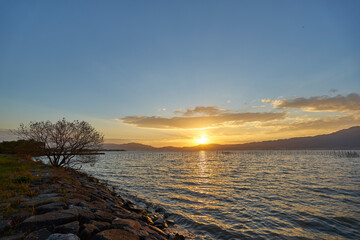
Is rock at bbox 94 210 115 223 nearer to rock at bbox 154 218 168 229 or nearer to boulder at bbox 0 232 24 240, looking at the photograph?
boulder at bbox 0 232 24 240

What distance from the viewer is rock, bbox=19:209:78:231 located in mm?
6113

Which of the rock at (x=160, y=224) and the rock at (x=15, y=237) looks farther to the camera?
the rock at (x=160, y=224)

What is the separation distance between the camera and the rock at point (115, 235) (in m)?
5.87

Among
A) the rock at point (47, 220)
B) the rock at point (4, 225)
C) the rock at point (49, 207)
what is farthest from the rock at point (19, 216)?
the rock at point (47, 220)

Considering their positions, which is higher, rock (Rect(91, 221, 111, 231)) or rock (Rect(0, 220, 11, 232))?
rock (Rect(0, 220, 11, 232))

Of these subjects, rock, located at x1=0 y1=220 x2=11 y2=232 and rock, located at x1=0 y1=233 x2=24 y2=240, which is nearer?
rock, located at x1=0 y1=233 x2=24 y2=240

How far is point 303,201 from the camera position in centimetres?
1648

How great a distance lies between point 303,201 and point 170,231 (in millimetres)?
13147

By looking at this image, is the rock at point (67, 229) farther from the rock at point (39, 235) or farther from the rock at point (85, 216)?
the rock at point (85, 216)

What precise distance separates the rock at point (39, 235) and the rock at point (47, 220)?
25.8 inches

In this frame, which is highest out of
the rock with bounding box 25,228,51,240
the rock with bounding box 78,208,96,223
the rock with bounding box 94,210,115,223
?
the rock with bounding box 25,228,51,240

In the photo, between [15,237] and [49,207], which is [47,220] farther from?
[49,207]

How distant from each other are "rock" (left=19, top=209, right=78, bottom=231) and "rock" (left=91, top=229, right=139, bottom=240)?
1678 millimetres

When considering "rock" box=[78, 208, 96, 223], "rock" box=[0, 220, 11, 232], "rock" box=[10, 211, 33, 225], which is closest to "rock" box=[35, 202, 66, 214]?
"rock" box=[10, 211, 33, 225]
